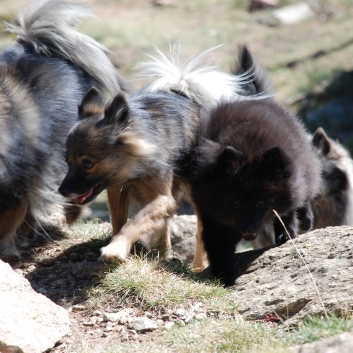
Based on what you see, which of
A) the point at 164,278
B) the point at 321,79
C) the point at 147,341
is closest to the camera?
the point at 147,341

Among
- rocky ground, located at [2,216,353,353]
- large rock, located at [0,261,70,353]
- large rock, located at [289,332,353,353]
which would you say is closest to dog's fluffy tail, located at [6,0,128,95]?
rocky ground, located at [2,216,353,353]

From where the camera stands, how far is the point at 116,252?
4.81 metres

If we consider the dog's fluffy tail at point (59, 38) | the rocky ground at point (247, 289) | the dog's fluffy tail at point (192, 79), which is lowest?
the rocky ground at point (247, 289)

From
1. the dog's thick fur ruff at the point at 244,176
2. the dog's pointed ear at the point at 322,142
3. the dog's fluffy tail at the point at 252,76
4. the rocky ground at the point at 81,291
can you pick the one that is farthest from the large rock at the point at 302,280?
the dog's pointed ear at the point at 322,142

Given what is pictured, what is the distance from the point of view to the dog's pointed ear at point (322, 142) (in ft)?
24.7

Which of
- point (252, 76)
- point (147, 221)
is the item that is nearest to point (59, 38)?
point (252, 76)

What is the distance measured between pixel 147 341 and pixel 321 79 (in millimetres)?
10983

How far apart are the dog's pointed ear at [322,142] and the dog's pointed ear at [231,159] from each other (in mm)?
2917

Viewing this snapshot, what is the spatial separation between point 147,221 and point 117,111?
0.92m

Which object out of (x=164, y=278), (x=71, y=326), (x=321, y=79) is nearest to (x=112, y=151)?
(x=164, y=278)

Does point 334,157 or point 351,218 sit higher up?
point 334,157

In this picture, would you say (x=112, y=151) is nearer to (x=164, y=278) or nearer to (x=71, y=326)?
(x=164, y=278)

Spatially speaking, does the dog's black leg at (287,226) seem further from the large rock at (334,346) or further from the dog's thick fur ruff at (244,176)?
the large rock at (334,346)

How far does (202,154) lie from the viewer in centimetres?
515
